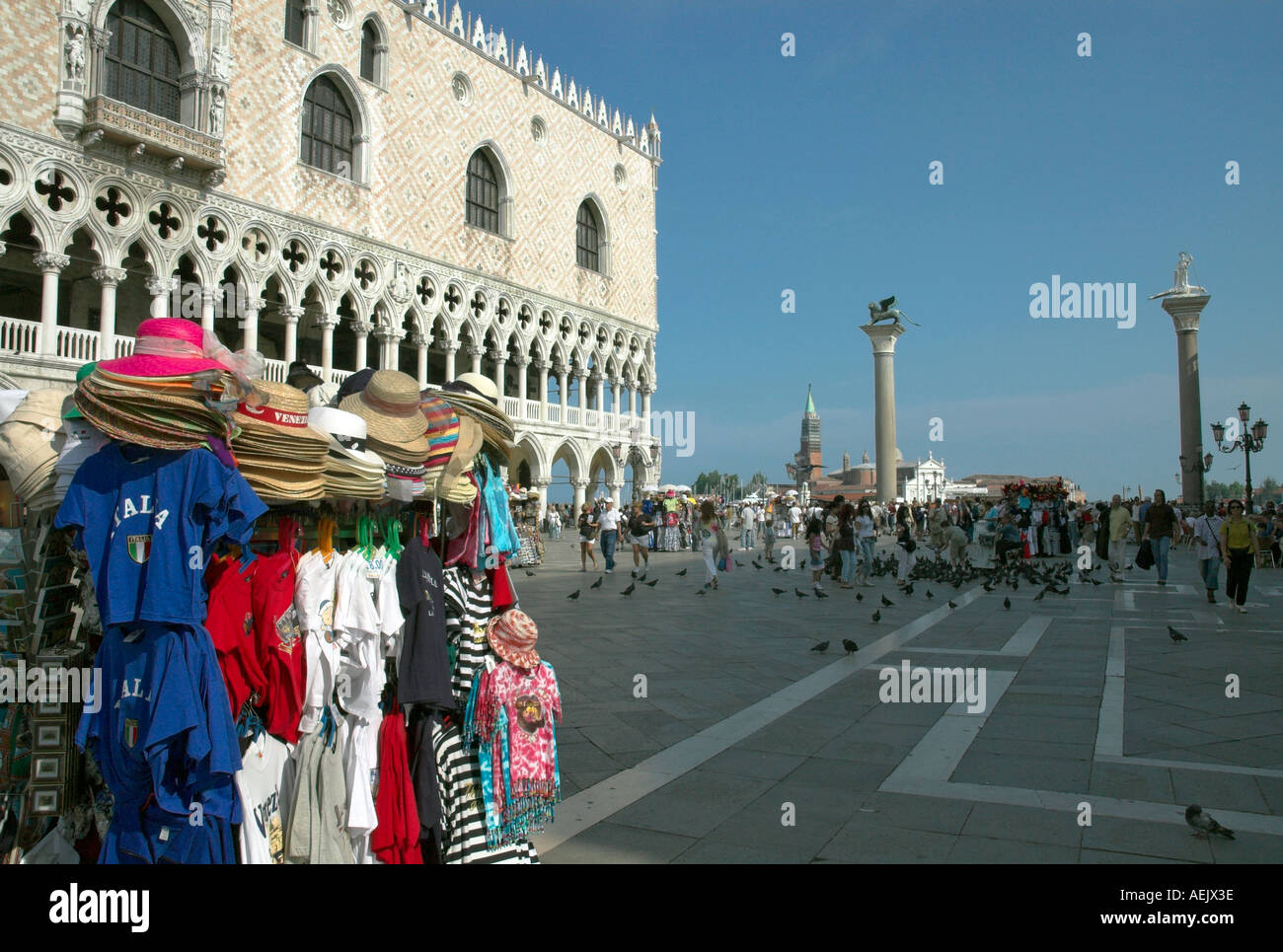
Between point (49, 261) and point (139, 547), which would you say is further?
point (49, 261)

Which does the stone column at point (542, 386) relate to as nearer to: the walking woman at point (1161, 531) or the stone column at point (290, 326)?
the stone column at point (290, 326)

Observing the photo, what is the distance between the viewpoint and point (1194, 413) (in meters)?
28.7

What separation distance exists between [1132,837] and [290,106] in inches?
828

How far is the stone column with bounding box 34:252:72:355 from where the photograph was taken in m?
15.2

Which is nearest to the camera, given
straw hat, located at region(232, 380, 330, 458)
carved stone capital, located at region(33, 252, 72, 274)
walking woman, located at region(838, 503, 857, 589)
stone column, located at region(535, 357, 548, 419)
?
straw hat, located at region(232, 380, 330, 458)

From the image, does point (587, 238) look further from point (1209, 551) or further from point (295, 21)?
point (1209, 551)

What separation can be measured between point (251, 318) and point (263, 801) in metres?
18.4

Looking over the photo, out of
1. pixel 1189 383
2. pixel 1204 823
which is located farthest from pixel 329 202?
pixel 1189 383

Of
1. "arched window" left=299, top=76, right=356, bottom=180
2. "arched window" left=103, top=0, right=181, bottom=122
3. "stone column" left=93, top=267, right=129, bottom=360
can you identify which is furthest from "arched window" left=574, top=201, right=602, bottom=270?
"stone column" left=93, top=267, right=129, bottom=360

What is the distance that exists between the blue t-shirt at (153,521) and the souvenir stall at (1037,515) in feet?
54.4

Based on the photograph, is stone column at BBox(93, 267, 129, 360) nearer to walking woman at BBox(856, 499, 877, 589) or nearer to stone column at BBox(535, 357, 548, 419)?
stone column at BBox(535, 357, 548, 419)

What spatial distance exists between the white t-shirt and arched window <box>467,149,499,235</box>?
24126 millimetres

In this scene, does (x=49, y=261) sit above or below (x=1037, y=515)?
above

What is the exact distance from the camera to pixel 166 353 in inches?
90.7
